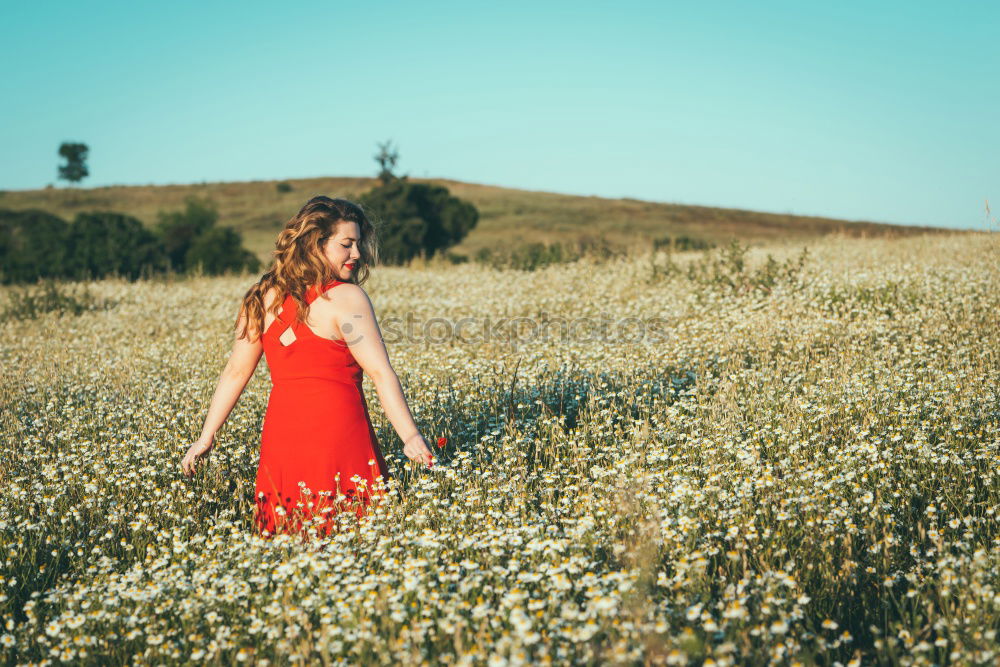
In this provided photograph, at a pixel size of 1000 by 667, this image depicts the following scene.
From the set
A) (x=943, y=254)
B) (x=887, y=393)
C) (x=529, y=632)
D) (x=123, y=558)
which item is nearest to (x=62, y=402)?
(x=123, y=558)

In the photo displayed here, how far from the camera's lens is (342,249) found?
157 inches

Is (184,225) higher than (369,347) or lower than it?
higher

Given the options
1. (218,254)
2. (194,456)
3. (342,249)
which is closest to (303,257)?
(342,249)

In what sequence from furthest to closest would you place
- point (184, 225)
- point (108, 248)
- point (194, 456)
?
point (184, 225) < point (108, 248) < point (194, 456)

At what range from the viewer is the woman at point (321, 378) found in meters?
3.79

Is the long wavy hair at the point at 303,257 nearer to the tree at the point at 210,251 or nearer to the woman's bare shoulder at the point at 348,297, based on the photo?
the woman's bare shoulder at the point at 348,297

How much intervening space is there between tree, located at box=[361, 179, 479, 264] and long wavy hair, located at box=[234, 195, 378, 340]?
27.9 meters

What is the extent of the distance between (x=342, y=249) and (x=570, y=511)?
1.92 m

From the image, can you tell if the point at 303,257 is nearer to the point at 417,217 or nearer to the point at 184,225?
the point at 417,217

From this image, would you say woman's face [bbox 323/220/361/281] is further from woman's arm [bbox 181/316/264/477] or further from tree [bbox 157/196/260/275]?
tree [bbox 157/196/260/275]

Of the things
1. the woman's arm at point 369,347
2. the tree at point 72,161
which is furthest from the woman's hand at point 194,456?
the tree at point 72,161

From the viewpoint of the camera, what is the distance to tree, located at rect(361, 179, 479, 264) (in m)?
34.7

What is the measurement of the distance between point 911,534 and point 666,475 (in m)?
1.22

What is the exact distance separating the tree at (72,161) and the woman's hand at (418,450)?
377 ft
